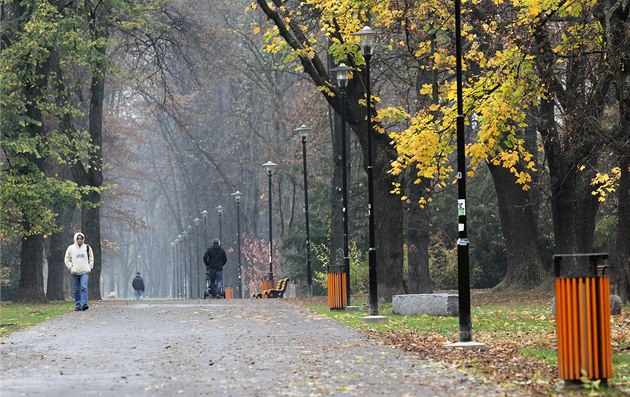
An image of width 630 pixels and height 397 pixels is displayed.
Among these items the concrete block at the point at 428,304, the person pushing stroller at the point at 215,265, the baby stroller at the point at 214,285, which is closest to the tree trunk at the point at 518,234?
the concrete block at the point at 428,304

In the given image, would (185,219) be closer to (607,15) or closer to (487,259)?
(487,259)

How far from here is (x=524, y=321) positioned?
23.4 meters

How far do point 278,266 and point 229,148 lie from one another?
9.90 meters

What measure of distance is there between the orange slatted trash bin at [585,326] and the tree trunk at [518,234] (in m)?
25.4

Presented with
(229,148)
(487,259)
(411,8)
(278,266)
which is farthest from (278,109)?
(411,8)

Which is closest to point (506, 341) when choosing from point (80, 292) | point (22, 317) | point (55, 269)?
point (22, 317)

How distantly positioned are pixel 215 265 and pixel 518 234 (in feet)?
51.4

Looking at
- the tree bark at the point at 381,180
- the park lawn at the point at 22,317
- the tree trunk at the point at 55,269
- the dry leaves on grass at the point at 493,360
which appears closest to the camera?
the dry leaves on grass at the point at 493,360

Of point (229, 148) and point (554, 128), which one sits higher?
point (229, 148)

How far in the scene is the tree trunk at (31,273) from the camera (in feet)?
130

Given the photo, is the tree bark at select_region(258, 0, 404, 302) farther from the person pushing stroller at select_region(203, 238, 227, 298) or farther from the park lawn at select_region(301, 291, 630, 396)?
the person pushing stroller at select_region(203, 238, 227, 298)

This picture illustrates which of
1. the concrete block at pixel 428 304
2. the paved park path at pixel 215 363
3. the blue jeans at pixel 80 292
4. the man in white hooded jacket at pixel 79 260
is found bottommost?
the paved park path at pixel 215 363

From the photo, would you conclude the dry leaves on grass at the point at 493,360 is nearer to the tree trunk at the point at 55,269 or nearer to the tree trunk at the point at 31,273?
the tree trunk at the point at 31,273

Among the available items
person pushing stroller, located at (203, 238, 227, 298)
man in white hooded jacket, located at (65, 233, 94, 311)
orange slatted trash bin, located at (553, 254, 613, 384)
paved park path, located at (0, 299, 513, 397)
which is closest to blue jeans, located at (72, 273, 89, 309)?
man in white hooded jacket, located at (65, 233, 94, 311)
